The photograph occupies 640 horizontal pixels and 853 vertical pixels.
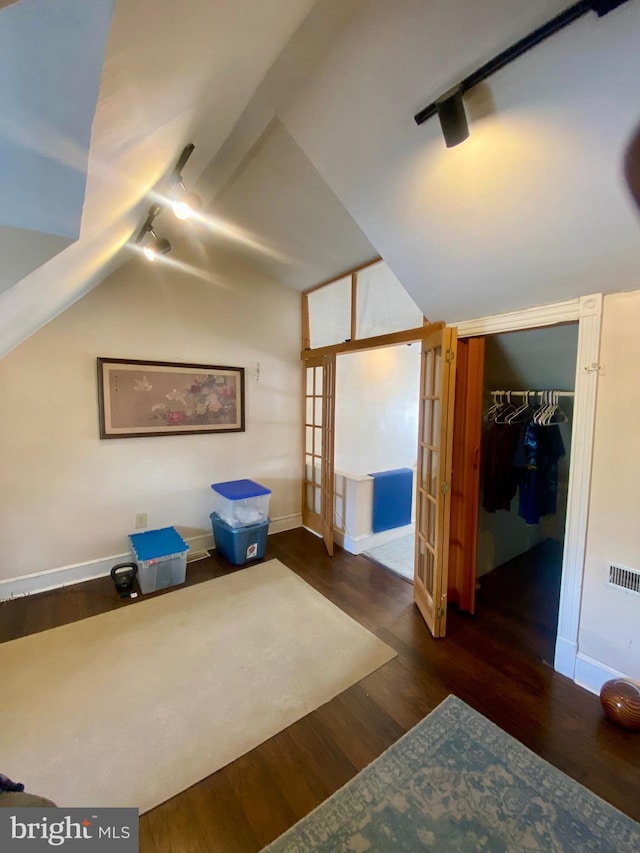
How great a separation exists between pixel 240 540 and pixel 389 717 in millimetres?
1768

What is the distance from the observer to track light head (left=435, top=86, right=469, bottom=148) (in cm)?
123

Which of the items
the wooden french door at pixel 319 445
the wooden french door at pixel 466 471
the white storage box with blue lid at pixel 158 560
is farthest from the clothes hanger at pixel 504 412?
the white storage box with blue lid at pixel 158 560

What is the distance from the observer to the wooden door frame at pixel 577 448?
171 centimetres

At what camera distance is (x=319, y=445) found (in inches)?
146

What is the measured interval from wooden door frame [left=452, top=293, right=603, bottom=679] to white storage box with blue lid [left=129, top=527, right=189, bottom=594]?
2539mm

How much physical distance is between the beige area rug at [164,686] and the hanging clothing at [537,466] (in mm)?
1529

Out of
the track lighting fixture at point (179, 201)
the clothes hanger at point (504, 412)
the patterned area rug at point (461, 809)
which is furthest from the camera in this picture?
the clothes hanger at point (504, 412)

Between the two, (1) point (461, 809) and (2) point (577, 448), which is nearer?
(1) point (461, 809)

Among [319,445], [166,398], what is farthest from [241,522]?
[166,398]

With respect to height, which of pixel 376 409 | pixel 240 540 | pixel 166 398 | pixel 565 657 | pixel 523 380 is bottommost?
pixel 565 657

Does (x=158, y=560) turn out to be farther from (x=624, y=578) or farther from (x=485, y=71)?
(x=485, y=71)

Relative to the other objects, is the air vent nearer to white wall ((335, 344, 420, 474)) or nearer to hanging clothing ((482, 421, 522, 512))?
hanging clothing ((482, 421, 522, 512))

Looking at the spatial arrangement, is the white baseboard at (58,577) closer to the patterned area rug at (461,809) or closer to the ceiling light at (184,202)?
the patterned area rug at (461,809)

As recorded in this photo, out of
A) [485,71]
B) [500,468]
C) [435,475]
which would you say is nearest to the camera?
[485,71]
